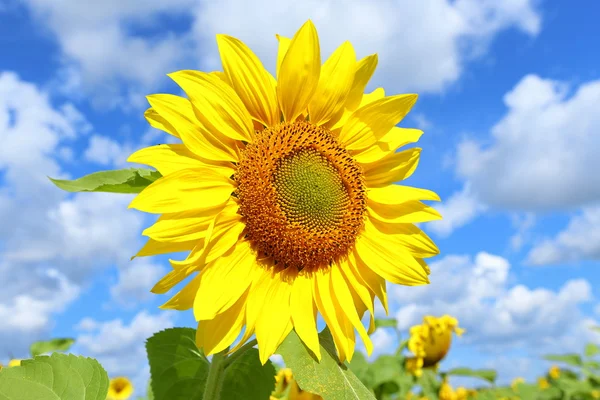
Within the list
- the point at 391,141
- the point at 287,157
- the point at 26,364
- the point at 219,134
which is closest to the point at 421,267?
the point at 391,141

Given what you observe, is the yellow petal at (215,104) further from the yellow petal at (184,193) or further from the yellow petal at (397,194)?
the yellow petal at (397,194)

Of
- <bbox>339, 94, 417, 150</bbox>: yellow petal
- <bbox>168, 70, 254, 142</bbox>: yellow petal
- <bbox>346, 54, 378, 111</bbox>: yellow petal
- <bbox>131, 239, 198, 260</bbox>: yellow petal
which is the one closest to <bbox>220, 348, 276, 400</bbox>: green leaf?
<bbox>131, 239, 198, 260</bbox>: yellow petal

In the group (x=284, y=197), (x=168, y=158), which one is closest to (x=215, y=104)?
(x=168, y=158)

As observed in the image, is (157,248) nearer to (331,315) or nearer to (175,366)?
(175,366)

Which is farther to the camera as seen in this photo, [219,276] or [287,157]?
[287,157]

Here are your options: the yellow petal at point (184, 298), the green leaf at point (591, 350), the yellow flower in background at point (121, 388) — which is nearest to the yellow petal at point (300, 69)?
the yellow petal at point (184, 298)

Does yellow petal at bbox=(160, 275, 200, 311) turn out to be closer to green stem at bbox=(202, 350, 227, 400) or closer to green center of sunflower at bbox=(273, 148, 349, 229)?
green stem at bbox=(202, 350, 227, 400)

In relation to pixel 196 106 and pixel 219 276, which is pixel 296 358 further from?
pixel 196 106

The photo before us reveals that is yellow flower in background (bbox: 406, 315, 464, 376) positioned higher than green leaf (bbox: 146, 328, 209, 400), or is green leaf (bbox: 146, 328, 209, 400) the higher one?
yellow flower in background (bbox: 406, 315, 464, 376)
